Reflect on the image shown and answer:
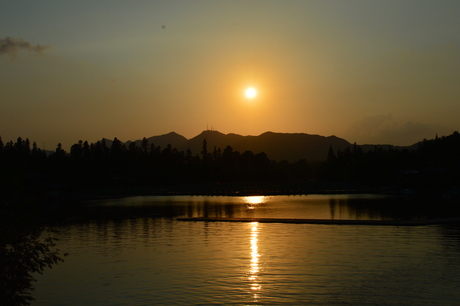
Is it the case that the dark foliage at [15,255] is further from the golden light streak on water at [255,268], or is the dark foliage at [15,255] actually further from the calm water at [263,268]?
the golden light streak on water at [255,268]

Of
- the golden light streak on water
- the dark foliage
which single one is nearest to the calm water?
the golden light streak on water

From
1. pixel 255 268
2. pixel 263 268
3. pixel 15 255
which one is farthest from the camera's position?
pixel 255 268

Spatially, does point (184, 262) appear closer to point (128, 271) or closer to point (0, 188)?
point (128, 271)

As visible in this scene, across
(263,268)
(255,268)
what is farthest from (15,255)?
(263,268)

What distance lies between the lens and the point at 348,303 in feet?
65.8

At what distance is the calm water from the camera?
847 inches

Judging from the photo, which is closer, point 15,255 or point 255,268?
point 15,255

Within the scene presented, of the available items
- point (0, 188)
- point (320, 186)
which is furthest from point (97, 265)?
point (320, 186)

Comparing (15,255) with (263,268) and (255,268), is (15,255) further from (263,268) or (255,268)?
(263,268)

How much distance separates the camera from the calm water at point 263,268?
2152cm

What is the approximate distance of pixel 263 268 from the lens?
2745 centimetres

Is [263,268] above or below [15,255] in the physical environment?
below

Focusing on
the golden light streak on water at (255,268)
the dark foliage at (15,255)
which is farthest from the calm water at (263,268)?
the dark foliage at (15,255)

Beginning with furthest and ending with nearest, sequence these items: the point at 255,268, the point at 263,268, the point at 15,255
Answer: the point at 255,268
the point at 263,268
the point at 15,255
